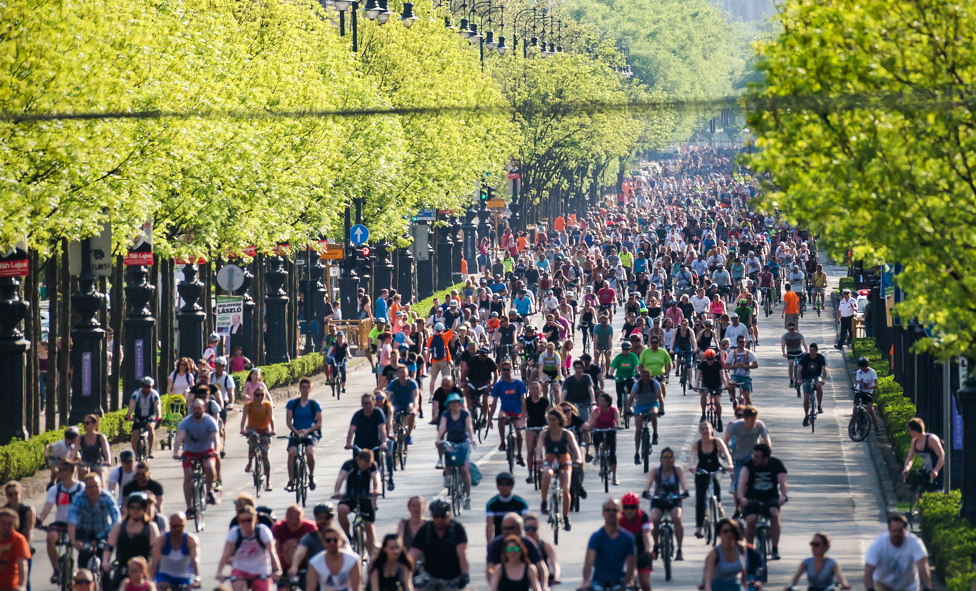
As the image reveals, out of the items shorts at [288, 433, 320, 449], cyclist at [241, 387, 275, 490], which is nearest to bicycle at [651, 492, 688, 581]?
shorts at [288, 433, 320, 449]

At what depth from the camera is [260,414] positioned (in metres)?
22.3

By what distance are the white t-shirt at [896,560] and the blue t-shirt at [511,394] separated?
393 inches

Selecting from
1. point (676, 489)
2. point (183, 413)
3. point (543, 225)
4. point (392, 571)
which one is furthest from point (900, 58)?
point (543, 225)

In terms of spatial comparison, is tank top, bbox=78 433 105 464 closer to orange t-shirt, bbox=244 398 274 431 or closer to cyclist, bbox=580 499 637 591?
orange t-shirt, bbox=244 398 274 431

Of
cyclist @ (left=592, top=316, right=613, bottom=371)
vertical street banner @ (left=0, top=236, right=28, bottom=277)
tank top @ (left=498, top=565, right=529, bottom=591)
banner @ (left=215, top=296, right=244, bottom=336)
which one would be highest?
vertical street banner @ (left=0, top=236, right=28, bottom=277)

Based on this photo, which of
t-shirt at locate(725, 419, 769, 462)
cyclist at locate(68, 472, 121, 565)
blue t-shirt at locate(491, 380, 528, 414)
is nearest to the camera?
cyclist at locate(68, 472, 121, 565)

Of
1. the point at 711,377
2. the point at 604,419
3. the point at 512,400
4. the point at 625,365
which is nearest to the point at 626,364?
the point at 625,365

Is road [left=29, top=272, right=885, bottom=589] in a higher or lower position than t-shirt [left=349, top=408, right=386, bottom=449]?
lower

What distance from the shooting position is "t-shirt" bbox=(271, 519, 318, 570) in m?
15.1

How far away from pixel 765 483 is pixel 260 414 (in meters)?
7.42

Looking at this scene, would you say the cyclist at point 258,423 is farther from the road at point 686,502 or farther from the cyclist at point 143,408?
the cyclist at point 143,408

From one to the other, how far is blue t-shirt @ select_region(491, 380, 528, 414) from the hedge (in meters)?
5.79

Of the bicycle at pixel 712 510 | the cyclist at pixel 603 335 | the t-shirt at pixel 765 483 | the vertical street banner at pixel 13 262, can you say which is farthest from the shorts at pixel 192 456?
the cyclist at pixel 603 335

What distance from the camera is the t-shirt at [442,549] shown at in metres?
14.0
